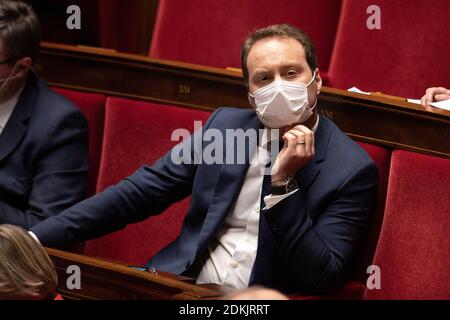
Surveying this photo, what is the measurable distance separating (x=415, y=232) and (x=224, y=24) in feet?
1.13

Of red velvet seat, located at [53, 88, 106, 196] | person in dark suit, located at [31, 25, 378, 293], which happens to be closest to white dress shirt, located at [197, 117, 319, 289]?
person in dark suit, located at [31, 25, 378, 293]

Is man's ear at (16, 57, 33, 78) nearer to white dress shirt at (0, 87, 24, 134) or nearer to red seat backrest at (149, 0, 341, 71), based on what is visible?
white dress shirt at (0, 87, 24, 134)

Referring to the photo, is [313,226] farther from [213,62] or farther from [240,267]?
[213,62]

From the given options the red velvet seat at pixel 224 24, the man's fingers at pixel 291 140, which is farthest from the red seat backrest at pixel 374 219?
the red velvet seat at pixel 224 24

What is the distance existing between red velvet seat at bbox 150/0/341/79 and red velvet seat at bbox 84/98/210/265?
0.12 metres

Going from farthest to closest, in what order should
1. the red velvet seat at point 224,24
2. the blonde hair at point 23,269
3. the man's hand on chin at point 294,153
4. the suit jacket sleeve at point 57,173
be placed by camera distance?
the red velvet seat at point 224,24 < the suit jacket sleeve at point 57,173 < the man's hand on chin at point 294,153 < the blonde hair at point 23,269

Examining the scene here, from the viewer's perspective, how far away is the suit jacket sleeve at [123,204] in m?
0.64

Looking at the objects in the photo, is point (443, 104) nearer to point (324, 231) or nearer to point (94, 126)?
point (324, 231)

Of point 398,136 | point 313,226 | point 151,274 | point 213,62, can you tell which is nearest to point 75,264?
point 151,274

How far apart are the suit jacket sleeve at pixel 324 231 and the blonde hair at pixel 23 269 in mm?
158

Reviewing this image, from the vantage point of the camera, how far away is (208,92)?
0.77 meters

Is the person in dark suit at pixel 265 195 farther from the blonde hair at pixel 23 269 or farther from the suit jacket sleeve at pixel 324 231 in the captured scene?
the blonde hair at pixel 23 269

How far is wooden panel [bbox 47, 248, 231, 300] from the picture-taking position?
0.52 metres

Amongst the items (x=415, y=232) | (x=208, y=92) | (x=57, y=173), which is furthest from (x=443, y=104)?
(x=57, y=173)
